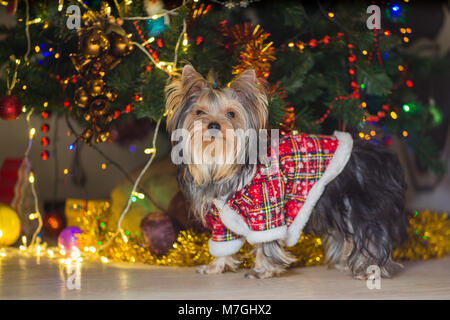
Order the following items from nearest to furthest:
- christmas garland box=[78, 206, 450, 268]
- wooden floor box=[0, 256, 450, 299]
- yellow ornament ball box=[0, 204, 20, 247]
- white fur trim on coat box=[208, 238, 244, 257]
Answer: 1. wooden floor box=[0, 256, 450, 299]
2. white fur trim on coat box=[208, 238, 244, 257]
3. christmas garland box=[78, 206, 450, 268]
4. yellow ornament ball box=[0, 204, 20, 247]

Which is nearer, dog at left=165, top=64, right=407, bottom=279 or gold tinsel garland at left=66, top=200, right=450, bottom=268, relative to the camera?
dog at left=165, top=64, right=407, bottom=279

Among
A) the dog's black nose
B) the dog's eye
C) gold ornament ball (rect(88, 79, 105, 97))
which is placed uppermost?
gold ornament ball (rect(88, 79, 105, 97))

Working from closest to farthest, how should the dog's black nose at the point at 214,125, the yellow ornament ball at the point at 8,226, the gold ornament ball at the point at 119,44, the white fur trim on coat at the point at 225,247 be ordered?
the dog's black nose at the point at 214,125
the white fur trim on coat at the point at 225,247
the gold ornament ball at the point at 119,44
the yellow ornament ball at the point at 8,226

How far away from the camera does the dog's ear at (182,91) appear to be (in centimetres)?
216

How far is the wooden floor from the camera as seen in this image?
1955 millimetres

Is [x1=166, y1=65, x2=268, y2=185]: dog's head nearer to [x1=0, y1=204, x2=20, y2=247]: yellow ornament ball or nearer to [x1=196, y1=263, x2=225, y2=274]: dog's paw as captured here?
[x1=196, y1=263, x2=225, y2=274]: dog's paw

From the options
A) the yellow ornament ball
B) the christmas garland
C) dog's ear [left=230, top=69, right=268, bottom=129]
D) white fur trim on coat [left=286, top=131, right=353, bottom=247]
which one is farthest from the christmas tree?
the yellow ornament ball

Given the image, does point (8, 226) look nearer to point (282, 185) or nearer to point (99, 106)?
point (99, 106)

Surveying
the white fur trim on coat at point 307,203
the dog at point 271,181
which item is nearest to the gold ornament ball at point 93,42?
the dog at point 271,181

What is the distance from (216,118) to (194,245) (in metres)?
0.69

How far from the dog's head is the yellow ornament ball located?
52.4 inches

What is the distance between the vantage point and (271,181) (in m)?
2.19

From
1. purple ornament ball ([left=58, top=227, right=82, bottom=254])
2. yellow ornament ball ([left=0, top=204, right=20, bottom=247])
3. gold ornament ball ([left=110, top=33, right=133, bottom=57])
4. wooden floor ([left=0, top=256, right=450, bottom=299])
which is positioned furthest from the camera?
yellow ornament ball ([left=0, top=204, right=20, bottom=247])

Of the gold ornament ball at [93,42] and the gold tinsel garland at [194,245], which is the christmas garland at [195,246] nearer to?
the gold tinsel garland at [194,245]
